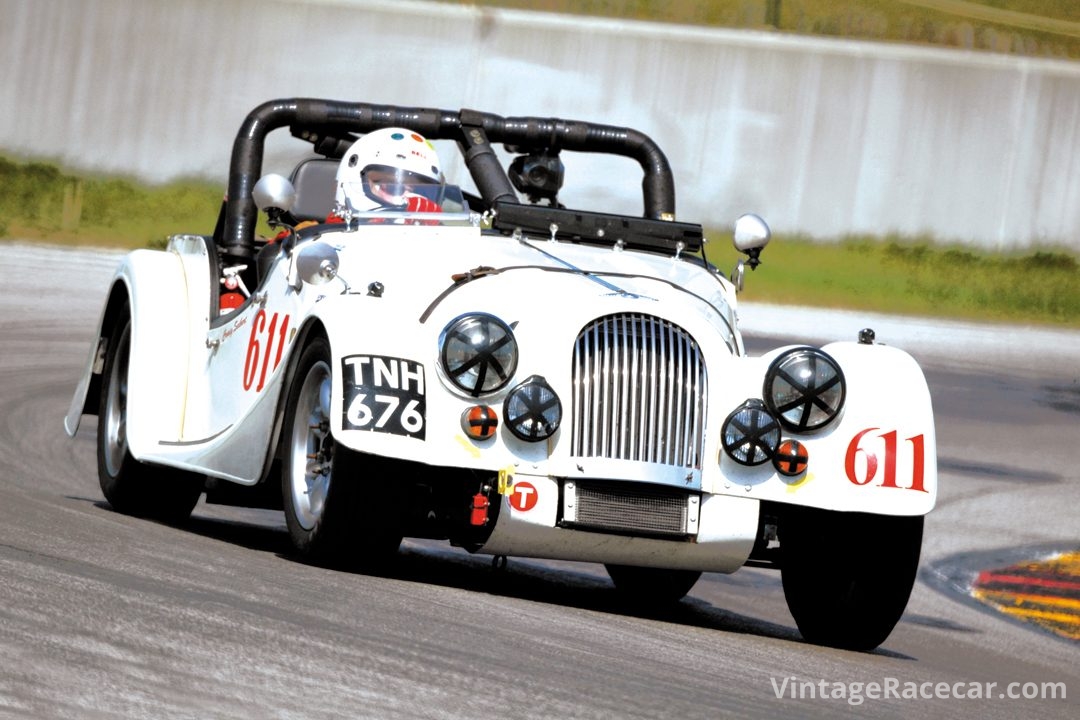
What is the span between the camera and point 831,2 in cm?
2517

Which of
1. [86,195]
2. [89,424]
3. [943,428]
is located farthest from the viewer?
[86,195]

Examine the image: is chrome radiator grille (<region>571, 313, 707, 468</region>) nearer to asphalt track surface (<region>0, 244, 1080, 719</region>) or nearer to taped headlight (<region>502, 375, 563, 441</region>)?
taped headlight (<region>502, 375, 563, 441</region>)

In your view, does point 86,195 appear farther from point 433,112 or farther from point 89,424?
point 433,112

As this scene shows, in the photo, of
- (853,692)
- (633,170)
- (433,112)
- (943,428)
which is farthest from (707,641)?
(633,170)

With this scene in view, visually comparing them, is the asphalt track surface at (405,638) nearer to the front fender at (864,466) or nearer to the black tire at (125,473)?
the black tire at (125,473)

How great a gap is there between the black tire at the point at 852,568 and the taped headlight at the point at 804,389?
1.27 feet

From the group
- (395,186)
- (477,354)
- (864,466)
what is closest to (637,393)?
(477,354)

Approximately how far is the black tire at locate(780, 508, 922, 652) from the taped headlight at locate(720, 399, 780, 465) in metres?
0.36

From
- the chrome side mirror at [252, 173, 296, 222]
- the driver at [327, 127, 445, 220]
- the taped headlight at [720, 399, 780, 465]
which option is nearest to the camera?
the taped headlight at [720, 399, 780, 465]

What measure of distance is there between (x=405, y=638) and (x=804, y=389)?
6.90 feet

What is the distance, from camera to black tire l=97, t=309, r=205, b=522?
8.94 meters

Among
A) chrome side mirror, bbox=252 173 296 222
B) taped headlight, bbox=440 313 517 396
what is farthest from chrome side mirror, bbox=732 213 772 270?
taped headlight, bbox=440 313 517 396

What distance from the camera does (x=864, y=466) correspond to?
670 cm

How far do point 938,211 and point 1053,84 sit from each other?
2331 mm
